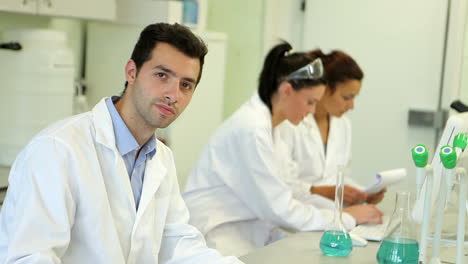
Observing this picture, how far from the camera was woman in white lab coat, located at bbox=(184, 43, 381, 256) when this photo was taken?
2.51m

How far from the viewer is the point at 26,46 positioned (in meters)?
3.07

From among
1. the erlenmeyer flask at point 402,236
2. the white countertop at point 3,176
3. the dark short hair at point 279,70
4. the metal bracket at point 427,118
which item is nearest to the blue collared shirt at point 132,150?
the erlenmeyer flask at point 402,236

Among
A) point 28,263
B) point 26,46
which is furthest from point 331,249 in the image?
point 26,46

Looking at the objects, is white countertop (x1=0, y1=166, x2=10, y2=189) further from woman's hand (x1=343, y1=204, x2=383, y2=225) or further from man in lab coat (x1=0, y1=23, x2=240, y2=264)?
woman's hand (x1=343, y1=204, x2=383, y2=225)

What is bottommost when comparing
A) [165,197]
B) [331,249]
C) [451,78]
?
[331,249]

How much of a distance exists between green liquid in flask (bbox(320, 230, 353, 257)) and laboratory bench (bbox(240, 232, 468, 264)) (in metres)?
0.02

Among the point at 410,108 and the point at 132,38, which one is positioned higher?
the point at 132,38

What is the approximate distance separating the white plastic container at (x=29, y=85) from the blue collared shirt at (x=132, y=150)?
1.34m

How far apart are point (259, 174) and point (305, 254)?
52cm

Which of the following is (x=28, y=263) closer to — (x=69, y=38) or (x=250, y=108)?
(x=250, y=108)

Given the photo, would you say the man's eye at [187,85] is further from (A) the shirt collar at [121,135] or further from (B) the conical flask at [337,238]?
(B) the conical flask at [337,238]

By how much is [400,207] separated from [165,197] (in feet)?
1.99

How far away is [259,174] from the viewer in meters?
2.52

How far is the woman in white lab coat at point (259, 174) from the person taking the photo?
2.51 m
